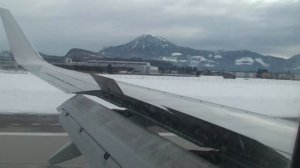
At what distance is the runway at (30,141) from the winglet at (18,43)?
1.30 meters

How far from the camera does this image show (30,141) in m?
6.75

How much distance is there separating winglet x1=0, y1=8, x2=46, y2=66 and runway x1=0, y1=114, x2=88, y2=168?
130 centimetres

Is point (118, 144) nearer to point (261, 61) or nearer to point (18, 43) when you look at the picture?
point (261, 61)

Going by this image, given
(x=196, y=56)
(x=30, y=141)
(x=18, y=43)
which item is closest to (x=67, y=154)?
(x=196, y=56)

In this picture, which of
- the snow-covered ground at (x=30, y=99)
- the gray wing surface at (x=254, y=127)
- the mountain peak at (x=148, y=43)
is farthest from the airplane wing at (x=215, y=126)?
the snow-covered ground at (x=30, y=99)

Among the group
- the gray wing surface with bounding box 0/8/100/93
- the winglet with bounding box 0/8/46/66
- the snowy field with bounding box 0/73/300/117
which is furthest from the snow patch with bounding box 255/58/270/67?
the winglet with bounding box 0/8/46/66

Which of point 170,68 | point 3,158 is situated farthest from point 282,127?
point 3,158

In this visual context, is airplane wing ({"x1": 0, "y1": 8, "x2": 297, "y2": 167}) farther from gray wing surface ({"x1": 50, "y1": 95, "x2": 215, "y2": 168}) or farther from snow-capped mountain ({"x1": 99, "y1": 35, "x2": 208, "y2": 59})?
snow-capped mountain ({"x1": 99, "y1": 35, "x2": 208, "y2": 59})

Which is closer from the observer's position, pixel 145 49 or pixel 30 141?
pixel 145 49

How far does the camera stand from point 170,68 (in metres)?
4.32

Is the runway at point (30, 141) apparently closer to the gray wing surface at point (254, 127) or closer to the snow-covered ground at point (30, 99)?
the snow-covered ground at point (30, 99)

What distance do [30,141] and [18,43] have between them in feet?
6.38

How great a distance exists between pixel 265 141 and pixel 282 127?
2.03ft

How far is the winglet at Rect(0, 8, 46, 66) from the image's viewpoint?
715 centimetres
